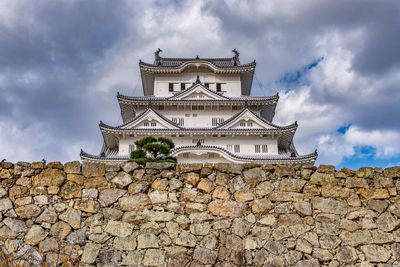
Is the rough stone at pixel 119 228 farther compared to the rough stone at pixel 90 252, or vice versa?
the rough stone at pixel 119 228

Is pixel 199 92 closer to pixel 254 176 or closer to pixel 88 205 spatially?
pixel 254 176

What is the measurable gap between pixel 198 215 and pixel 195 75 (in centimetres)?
2840

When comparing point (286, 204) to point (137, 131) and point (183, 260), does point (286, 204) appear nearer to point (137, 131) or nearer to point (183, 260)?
point (183, 260)

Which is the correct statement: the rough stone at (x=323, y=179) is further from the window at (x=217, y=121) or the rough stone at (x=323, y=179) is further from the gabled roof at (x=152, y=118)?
the window at (x=217, y=121)

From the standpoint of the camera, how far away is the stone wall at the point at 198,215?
5.94m

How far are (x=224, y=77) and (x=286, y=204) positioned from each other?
28.5m

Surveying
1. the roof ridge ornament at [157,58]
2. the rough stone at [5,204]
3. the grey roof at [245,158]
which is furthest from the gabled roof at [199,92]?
the rough stone at [5,204]

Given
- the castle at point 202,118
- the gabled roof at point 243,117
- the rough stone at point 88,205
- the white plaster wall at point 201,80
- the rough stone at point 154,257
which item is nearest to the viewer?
the rough stone at point 154,257

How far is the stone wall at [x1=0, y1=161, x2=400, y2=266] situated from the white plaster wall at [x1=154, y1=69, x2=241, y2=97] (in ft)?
87.8

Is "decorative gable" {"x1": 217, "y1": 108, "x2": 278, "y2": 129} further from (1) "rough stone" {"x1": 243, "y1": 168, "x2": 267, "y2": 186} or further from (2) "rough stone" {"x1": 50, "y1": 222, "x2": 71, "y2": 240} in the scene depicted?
(2) "rough stone" {"x1": 50, "y1": 222, "x2": 71, "y2": 240}

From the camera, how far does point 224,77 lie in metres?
33.9

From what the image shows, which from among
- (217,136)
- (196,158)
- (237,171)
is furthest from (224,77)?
(237,171)

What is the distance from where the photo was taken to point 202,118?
1171 inches

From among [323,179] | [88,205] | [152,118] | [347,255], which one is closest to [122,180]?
[88,205]
